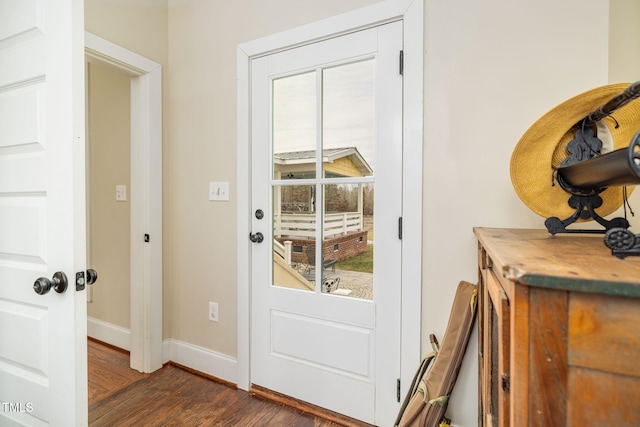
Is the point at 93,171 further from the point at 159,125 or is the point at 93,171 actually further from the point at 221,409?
the point at 221,409

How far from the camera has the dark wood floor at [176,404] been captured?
1.58m

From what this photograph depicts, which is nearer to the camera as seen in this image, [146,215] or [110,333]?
[146,215]

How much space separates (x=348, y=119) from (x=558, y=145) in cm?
94

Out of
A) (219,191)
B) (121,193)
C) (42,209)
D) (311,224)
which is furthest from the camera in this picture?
(121,193)

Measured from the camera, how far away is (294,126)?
1.73 meters

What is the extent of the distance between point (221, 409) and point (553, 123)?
1985 millimetres

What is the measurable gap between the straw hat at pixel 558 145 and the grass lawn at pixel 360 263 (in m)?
0.77

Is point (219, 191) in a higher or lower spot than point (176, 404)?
higher

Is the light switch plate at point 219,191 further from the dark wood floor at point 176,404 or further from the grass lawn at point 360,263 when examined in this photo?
the dark wood floor at point 176,404

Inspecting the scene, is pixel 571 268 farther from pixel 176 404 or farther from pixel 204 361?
pixel 204 361

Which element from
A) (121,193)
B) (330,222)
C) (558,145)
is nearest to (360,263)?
(330,222)

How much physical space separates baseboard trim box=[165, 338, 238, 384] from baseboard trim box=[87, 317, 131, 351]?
436 mm

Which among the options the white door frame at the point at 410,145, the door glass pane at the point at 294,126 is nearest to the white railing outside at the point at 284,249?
the door glass pane at the point at 294,126

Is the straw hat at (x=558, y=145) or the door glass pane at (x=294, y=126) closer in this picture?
the straw hat at (x=558, y=145)
